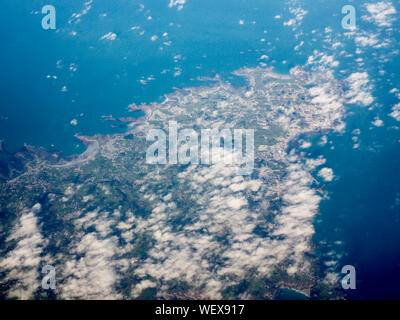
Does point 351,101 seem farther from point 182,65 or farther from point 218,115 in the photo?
point 182,65

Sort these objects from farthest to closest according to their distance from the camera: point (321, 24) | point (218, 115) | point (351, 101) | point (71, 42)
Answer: point (71, 42) → point (321, 24) → point (218, 115) → point (351, 101)

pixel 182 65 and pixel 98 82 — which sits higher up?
pixel 182 65

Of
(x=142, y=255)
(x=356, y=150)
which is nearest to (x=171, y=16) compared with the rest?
(x=356, y=150)

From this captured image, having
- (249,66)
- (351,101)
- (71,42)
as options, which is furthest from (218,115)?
(71,42)

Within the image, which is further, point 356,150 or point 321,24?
point 321,24

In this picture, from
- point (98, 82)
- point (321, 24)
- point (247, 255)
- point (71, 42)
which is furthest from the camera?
point (71, 42)
